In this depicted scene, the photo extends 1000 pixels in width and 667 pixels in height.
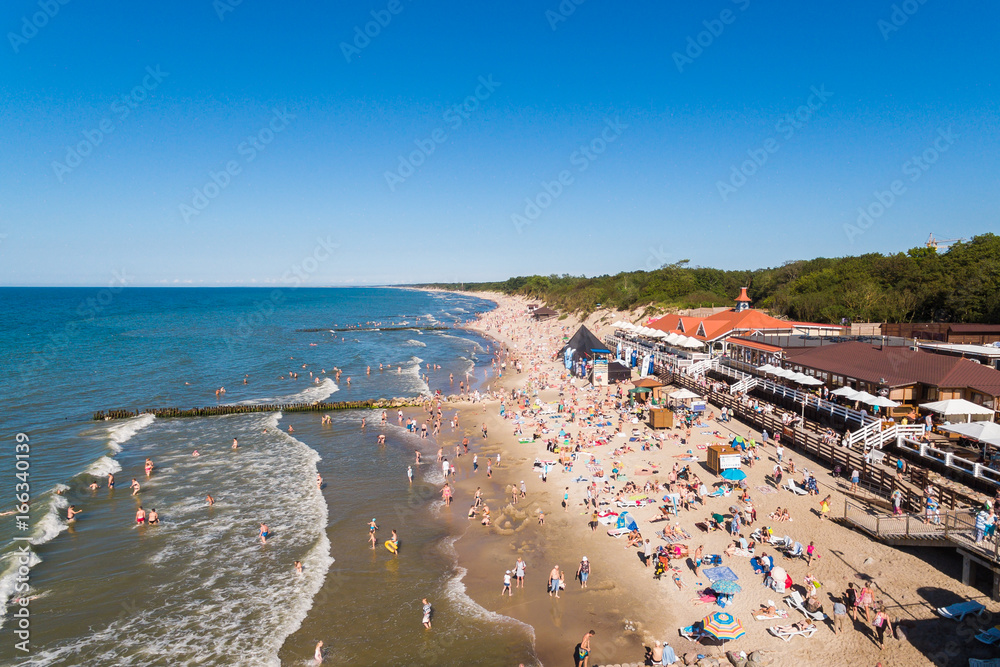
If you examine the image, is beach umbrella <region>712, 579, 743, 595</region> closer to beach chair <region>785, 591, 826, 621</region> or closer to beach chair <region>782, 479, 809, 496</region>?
beach chair <region>785, 591, 826, 621</region>

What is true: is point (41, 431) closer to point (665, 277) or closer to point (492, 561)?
point (492, 561)

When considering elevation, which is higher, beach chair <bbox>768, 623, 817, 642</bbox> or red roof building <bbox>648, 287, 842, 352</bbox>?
red roof building <bbox>648, 287, 842, 352</bbox>

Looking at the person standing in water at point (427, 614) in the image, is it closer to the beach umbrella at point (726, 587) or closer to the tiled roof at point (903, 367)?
the beach umbrella at point (726, 587)

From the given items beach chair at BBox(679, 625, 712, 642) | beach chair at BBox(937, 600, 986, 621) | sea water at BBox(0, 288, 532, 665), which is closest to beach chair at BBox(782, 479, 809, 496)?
beach chair at BBox(937, 600, 986, 621)

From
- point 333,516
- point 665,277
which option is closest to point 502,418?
point 333,516

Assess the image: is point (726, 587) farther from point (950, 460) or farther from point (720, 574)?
point (950, 460)

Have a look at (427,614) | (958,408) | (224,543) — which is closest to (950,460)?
(958,408)
